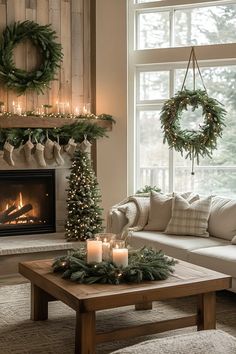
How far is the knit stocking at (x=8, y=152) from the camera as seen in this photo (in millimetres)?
6270

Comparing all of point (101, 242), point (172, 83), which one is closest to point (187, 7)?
point (172, 83)

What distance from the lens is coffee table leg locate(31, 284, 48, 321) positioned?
448 cm

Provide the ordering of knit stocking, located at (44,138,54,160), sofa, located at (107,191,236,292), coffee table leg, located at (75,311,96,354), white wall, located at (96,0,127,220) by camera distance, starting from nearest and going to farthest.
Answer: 1. coffee table leg, located at (75,311,96,354)
2. sofa, located at (107,191,236,292)
3. knit stocking, located at (44,138,54,160)
4. white wall, located at (96,0,127,220)

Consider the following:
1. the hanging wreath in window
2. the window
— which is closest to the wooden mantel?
the window

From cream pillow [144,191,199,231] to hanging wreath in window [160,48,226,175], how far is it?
0.59 m

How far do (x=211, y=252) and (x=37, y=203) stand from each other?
2.49m

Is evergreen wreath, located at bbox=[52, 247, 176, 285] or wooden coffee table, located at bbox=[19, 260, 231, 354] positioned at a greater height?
evergreen wreath, located at bbox=[52, 247, 176, 285]

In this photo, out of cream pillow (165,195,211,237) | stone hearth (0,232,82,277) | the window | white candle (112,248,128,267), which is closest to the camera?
white candle (112,248,128,267)

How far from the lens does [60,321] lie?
14.7 feet

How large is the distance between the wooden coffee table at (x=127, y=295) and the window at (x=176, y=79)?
2742 millimetres

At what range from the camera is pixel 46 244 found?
20.3ft

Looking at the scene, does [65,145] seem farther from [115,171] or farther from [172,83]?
[172,83]

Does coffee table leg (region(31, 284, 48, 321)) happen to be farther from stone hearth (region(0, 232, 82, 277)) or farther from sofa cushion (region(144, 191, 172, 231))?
sofa cushion (region(144, 191, 172, 231))

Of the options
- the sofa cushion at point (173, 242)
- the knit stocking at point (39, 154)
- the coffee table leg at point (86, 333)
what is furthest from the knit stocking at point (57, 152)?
the coffee table leg at point (86, 333)
